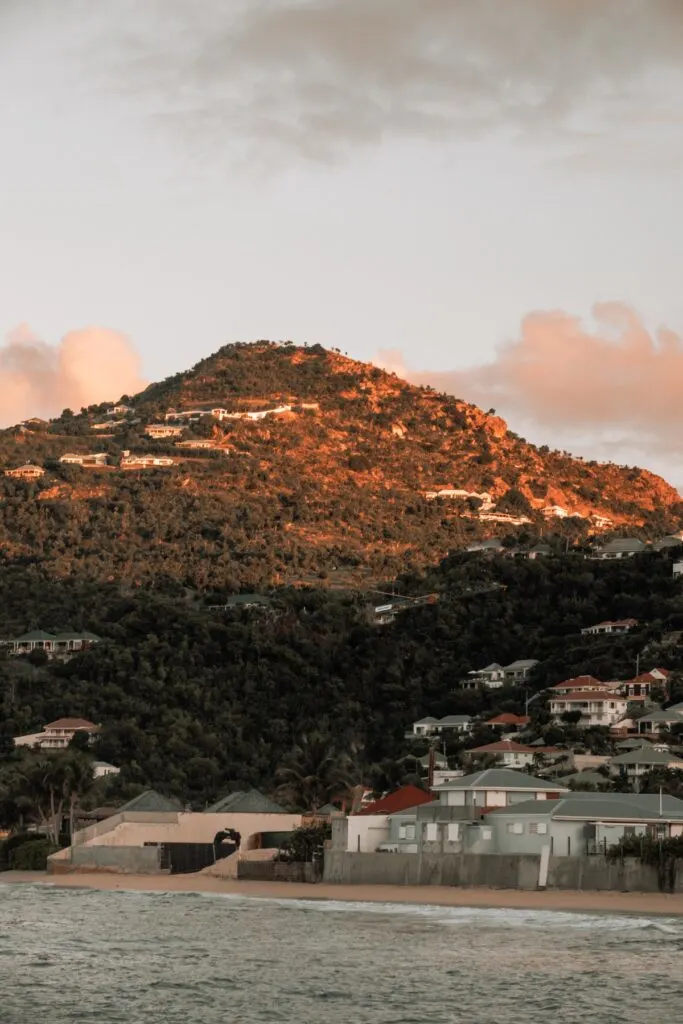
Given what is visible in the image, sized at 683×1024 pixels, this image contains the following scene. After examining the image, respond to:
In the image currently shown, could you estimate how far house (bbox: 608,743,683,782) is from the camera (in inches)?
4028

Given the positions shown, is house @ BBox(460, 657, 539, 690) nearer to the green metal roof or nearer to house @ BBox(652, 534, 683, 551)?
house @ BBox(652, 534, 683, 551)

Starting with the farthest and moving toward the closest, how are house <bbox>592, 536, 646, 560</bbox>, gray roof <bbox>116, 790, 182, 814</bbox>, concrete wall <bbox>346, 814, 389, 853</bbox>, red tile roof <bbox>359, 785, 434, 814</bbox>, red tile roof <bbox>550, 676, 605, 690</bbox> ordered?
house <bbox>592, 536, 646, 560</bbox> < red tile roof <bbox>550, 676, 605, 690</bbox> < gray roof <bbox>116, 790, 182, 814</bbox> < red tile roof <bbox>359, 785, 434, 814</bbox> < concrete wall <bbox>346, 814, 389, 853</bbox>

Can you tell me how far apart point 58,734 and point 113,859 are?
115 feet

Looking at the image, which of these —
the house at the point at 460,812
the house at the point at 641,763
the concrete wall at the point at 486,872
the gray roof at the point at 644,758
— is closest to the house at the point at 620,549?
the gray roof at the point at 644,758

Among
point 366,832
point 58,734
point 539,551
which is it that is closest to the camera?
point 366,832

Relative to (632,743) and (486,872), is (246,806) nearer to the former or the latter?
(486,872)

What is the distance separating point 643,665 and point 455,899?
70.4m

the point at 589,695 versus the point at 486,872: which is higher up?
the point at 589,695

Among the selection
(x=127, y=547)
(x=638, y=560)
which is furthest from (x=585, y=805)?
(x=127, y=547)

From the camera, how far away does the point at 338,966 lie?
165ft

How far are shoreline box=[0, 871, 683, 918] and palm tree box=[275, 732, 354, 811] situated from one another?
17.3 meters

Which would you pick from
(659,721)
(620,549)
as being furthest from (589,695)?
(620,549)

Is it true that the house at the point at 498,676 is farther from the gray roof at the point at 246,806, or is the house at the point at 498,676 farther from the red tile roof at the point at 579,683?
the gray roof at the point at 246,806

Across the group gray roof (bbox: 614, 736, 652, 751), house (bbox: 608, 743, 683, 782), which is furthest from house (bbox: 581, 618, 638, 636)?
house (bbox: 608, 743, 683, 782)
